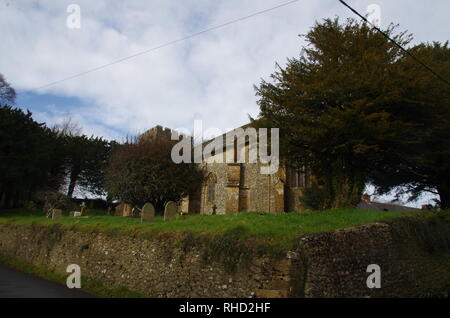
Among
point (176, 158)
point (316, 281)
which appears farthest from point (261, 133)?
point (316, 281)

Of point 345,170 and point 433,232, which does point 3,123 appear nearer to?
point 345,170

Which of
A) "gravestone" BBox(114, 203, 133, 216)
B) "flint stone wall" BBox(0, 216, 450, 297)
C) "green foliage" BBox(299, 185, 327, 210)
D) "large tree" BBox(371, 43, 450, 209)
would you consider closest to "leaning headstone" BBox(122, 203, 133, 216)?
"gravestone" BBox(114, 203, 133, 216)

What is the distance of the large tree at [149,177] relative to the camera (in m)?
21.6

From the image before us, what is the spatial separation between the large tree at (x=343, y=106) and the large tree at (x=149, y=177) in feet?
27.0

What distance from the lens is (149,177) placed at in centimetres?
2170

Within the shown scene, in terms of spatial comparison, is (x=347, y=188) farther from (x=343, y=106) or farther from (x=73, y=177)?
(x=73, y=177)

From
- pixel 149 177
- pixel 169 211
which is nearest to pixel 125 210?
pixel 149 177

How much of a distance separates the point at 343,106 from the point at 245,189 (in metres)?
15.2

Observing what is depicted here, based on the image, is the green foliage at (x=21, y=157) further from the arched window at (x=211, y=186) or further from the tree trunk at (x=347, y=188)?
the tree trunk at (x=347, y=188)

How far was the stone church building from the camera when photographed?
2750 centimetres

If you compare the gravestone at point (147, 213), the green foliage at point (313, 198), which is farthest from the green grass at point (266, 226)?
the green foliage at point (313, 198)
